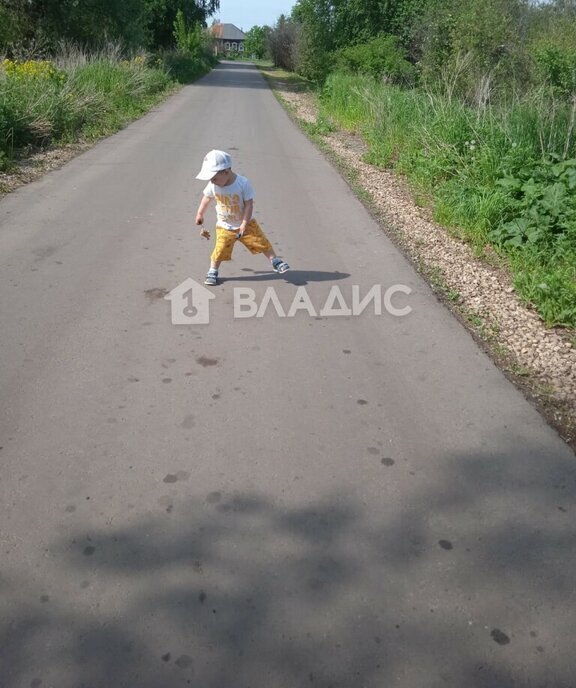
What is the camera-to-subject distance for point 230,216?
5.75 meters

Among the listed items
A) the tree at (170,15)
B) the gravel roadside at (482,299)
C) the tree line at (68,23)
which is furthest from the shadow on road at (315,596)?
the tree at (170,15)

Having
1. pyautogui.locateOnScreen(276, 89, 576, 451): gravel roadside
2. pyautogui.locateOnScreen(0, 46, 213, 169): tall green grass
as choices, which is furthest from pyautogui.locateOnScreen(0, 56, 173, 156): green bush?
pyautogui.locateOnScreen(276, 89, 576, 451): gravel roadside

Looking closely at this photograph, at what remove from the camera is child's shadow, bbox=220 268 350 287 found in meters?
6.11

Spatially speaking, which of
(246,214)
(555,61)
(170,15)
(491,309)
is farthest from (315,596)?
(170,15)

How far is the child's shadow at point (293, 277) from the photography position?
6105 millimetres

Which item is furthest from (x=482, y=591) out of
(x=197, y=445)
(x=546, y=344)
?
(x=546, y=344)

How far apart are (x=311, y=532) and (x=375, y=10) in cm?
3246

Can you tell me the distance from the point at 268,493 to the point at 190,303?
8.61 ft

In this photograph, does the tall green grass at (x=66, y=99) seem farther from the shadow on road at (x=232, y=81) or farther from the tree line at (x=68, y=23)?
the shadow on road at (x=232, y=81)

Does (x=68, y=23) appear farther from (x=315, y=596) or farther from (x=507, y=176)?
(x=315, y=596)

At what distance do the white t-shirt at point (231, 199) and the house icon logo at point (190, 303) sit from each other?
63 centimetres

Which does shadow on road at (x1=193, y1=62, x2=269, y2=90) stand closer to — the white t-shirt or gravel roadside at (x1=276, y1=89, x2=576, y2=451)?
gravel roadside at (x1=276, y1=89, x2=576, y2=451)

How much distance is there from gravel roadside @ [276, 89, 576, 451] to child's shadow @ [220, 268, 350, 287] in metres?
0.98

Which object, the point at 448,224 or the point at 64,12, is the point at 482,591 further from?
the point at 64,12
